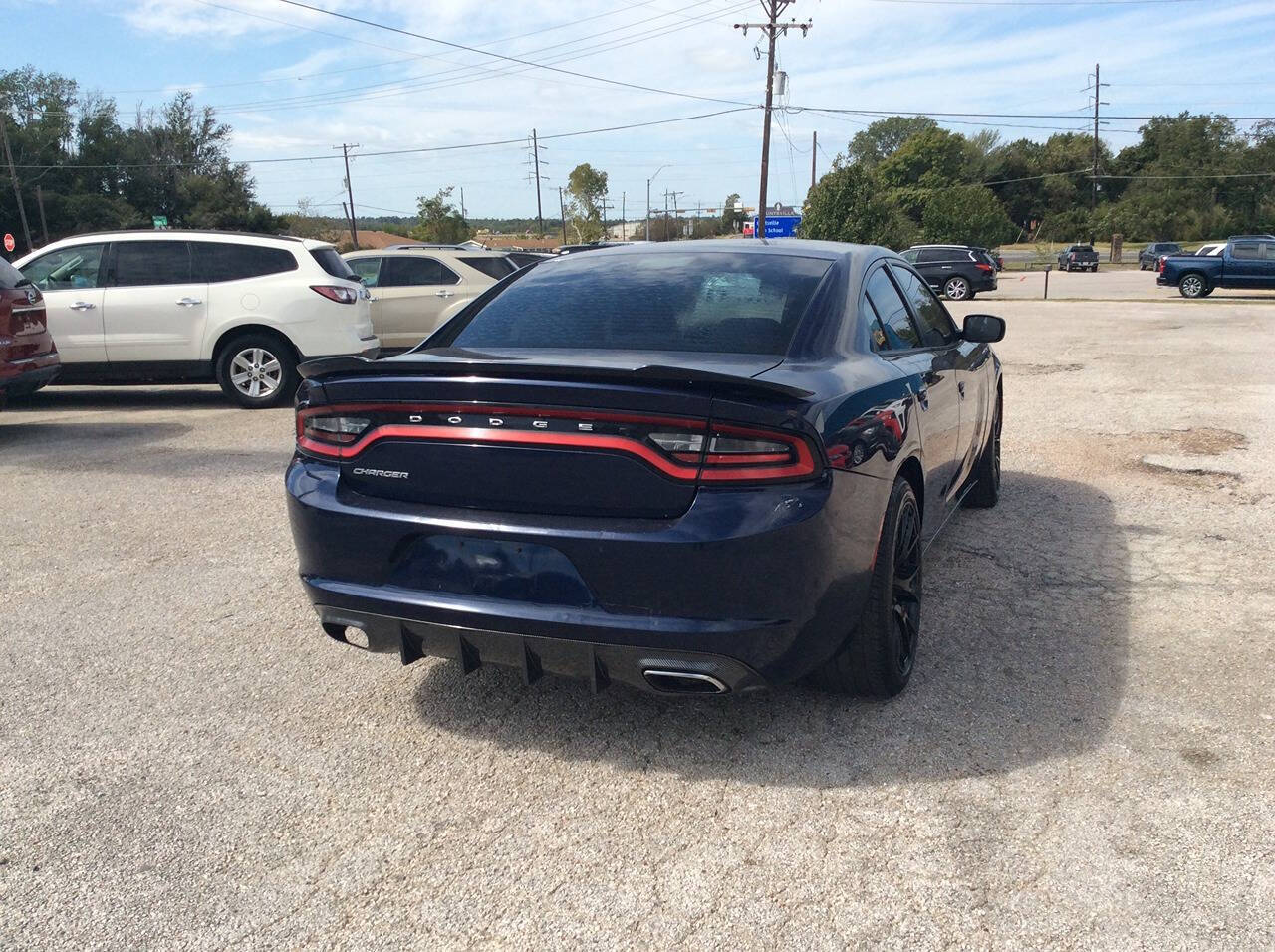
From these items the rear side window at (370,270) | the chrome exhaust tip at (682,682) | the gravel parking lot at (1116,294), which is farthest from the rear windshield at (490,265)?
the gravel parking lot at (1116,294)

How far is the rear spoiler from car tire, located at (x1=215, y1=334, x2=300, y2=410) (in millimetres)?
7580

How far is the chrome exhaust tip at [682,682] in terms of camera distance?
2865 mm

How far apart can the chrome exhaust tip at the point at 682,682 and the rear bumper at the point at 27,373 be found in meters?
7.33

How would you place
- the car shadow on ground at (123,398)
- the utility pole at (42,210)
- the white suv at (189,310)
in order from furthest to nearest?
the utility pole at (42,210), the car shadow on ground at (123,398), the white suv at (189,310)

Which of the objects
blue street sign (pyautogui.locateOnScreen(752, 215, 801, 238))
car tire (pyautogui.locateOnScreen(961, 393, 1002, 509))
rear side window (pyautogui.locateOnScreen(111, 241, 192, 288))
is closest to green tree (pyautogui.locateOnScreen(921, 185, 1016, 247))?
blue street sign (pyautogui.locateOnScreen(752, 215, 801, 238))

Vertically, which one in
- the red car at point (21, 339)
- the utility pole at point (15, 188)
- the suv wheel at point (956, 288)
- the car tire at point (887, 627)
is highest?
the utility pole at point (15, 188)

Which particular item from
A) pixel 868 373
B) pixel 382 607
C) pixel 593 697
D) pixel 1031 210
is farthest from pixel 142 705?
pixel 1031 210

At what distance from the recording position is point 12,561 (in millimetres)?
5227

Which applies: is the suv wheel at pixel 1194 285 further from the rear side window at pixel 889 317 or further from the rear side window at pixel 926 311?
the rear side window at pixel 889 317

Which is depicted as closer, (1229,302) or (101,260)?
(101,260)

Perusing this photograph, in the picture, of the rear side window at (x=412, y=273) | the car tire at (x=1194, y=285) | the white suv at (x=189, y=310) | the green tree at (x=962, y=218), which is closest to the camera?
the white suv at (x=189, y=310)

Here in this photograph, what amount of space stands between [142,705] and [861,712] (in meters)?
2.41

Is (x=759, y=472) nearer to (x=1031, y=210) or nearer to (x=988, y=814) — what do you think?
(x=988, y=814)

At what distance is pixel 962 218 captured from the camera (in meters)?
79.3
